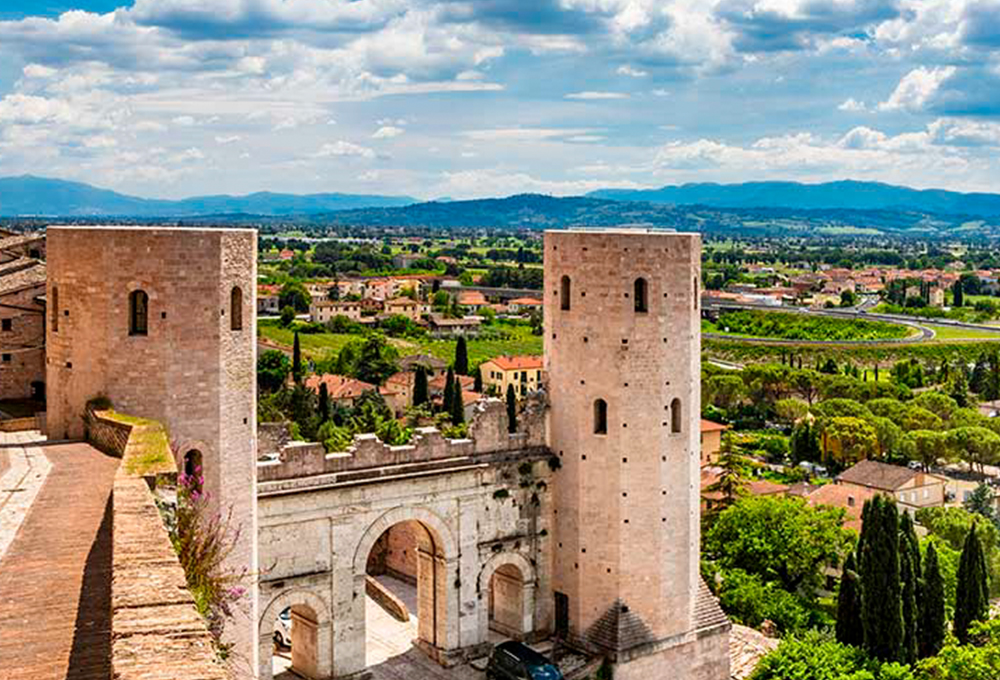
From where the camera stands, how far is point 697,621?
96.7 ft

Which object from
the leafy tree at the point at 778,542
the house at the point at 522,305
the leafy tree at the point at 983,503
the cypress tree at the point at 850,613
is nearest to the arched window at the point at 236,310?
the cypress tree at the point at 850,613

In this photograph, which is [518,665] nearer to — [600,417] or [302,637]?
[302,637]

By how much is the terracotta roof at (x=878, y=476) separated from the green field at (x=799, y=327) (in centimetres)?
8677

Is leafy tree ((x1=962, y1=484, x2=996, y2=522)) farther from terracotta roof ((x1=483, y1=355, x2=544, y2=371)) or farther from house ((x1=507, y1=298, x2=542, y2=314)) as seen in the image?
house ((x1=507, y1=298, x2=542, y2=314))

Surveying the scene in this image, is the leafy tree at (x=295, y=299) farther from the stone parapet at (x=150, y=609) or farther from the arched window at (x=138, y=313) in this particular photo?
the stone parapet at (x=150, y=609)

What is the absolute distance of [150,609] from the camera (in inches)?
375

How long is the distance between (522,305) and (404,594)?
152 metres

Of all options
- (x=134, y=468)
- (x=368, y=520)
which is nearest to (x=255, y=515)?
(x=368, y=520)

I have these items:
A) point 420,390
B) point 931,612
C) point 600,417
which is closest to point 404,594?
point 600,417

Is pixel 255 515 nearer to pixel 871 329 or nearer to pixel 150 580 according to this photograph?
pixel 150 580

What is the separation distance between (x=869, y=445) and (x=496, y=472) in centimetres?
6216

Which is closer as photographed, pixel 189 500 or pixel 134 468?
pixel 134 468

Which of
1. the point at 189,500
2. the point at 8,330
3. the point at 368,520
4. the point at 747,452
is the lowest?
the point at 747,452

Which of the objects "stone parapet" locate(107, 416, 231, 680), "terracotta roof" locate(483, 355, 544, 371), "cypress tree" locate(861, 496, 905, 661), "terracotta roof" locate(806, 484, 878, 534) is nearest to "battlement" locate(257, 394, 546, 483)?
"stone parapet" locate(107, 416, 231, 680)
